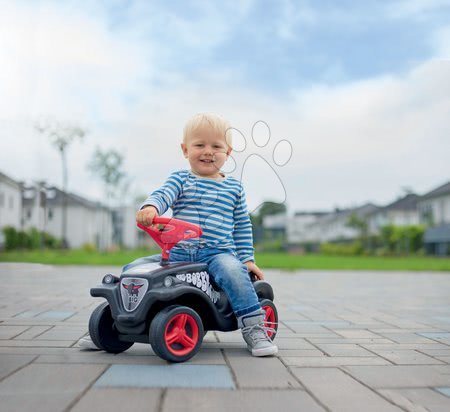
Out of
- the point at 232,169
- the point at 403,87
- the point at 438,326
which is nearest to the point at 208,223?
the point at 232,169

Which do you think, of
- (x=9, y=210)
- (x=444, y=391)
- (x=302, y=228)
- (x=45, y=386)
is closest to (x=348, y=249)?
(x=9, y=210)

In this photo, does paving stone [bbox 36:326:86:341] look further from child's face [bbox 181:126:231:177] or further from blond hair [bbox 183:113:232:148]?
blond hair [bbox 183:113:232:148]

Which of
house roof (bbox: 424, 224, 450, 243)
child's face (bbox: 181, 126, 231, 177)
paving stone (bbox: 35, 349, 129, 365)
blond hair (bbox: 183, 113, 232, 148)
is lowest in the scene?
paving stone (bbox: 35, 349, 129, 365)

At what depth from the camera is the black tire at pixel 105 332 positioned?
3145mm

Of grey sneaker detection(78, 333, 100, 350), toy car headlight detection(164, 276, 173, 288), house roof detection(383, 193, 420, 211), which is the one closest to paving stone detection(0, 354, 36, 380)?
grey sneaker detection(78, 333, 100, 350)

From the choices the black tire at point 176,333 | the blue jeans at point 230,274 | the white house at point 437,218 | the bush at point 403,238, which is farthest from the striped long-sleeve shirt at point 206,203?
the bush at point 403,238

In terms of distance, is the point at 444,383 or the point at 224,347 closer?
the point at 444,383

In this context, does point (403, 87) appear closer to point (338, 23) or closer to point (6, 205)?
point (338, 23)

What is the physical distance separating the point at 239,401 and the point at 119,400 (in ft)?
1.43

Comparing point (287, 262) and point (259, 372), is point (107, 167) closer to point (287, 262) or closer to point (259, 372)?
point (287, 262)

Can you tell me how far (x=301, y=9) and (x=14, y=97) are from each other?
2814mm

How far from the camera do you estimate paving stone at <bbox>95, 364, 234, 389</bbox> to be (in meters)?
2.39

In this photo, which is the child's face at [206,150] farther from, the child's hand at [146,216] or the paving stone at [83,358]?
the paving stone at [83,358]

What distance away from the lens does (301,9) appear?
5715 mm
